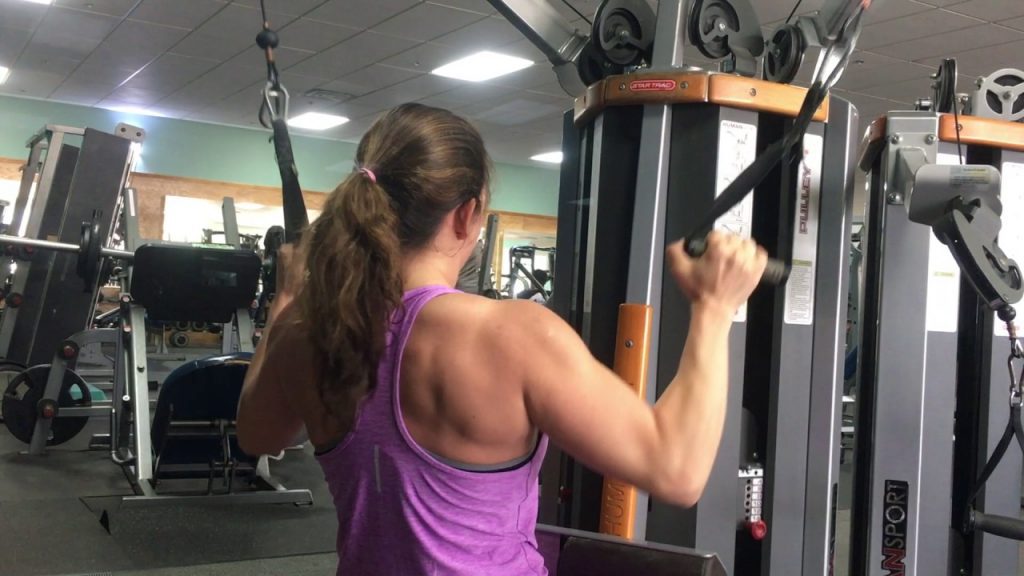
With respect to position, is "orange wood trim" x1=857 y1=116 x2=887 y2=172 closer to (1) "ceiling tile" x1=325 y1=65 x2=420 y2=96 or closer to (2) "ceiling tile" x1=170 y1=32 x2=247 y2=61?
(2) "ceiling tile" x1=170 y1=32 x2=247 y2=61

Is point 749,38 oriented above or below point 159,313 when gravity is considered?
above

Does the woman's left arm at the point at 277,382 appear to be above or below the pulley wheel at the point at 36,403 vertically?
above

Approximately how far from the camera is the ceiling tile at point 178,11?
6434 mm

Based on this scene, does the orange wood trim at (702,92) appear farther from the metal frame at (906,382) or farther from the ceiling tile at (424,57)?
the ceiling tile at (424,57)

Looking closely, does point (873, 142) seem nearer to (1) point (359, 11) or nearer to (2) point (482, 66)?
(1) point (359, 11)

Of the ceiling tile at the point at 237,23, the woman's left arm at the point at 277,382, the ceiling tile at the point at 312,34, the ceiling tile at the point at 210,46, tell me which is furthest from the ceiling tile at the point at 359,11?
the woman's left arm at the point at 277,382

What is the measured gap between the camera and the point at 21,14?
23.1ft

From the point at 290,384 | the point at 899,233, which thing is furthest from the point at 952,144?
the point at 290,384

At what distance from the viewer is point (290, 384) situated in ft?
3.46

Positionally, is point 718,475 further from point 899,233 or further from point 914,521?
point 899,233

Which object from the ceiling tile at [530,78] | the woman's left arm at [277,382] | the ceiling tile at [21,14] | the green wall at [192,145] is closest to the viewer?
the woman's left arm at [277,382]

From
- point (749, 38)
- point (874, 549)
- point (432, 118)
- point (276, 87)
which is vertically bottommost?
point (874, 549)

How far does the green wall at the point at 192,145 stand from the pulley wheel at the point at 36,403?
236 inches

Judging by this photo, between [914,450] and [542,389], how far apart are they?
124 cm
